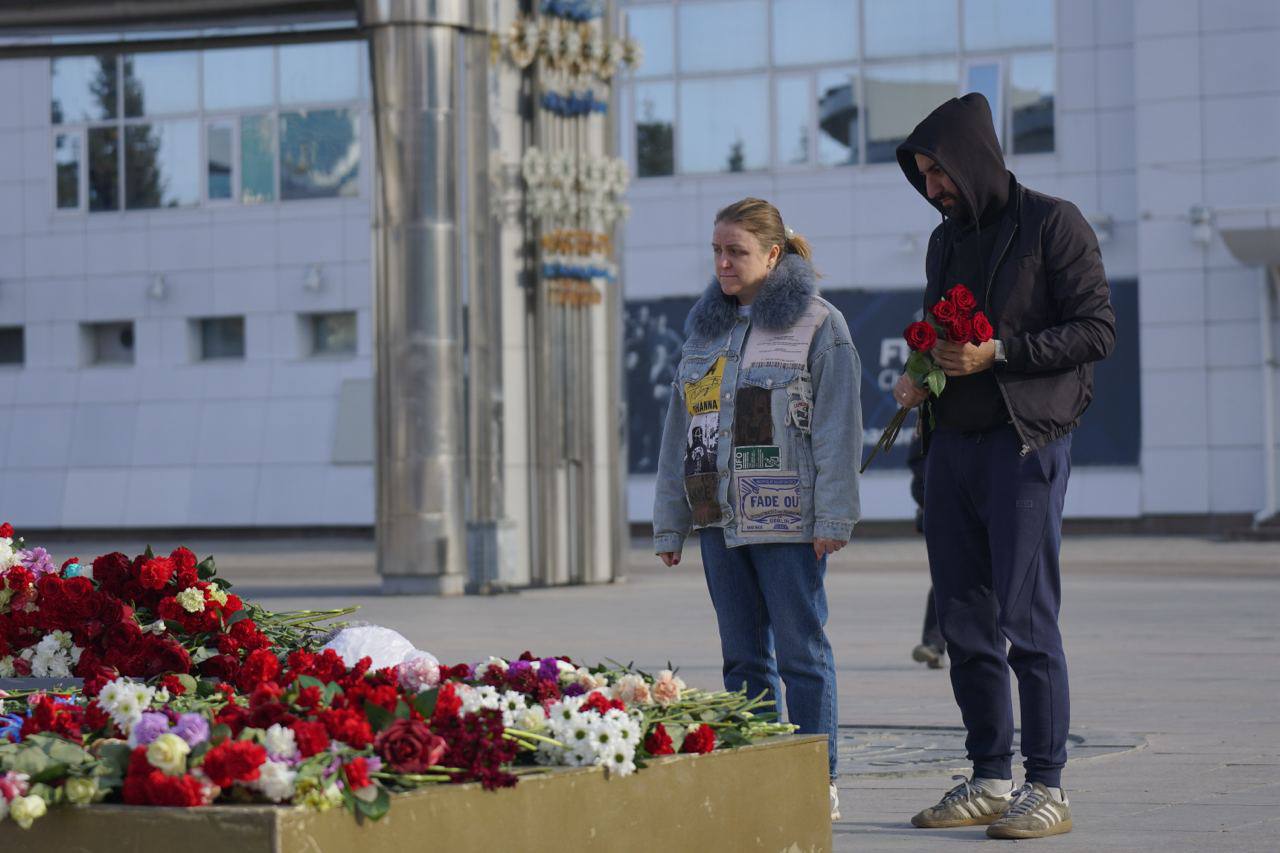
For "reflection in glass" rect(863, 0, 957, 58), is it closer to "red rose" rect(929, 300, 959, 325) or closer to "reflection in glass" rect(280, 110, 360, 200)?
"reflection in glass" rect(280, 110, 360, 200)

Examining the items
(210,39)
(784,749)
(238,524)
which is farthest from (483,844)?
(238,524)

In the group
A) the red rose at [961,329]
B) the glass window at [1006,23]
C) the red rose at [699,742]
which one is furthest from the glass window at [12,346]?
the red rose at [699,742]

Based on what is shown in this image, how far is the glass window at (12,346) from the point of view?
131 feet

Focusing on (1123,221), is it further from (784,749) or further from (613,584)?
(784,749)

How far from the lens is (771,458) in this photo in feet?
19.9

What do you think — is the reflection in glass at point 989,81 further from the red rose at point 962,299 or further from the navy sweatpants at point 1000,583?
the red rose at point 962,299

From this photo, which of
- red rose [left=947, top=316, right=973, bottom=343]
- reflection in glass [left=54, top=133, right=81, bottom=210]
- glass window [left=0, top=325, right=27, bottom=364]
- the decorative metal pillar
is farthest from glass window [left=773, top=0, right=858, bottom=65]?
red rose [left=947, top=316, right=973, bottom=343]

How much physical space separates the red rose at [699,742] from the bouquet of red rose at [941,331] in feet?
4.85

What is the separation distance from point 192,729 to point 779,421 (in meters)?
2.42

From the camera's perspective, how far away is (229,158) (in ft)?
127

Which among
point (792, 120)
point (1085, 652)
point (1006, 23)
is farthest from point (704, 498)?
point (792, 120)

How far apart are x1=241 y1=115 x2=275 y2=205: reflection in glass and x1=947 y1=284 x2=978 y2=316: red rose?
111ft

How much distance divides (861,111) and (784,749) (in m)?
30.5

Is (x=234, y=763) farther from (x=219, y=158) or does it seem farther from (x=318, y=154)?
(x=219, y=158)
